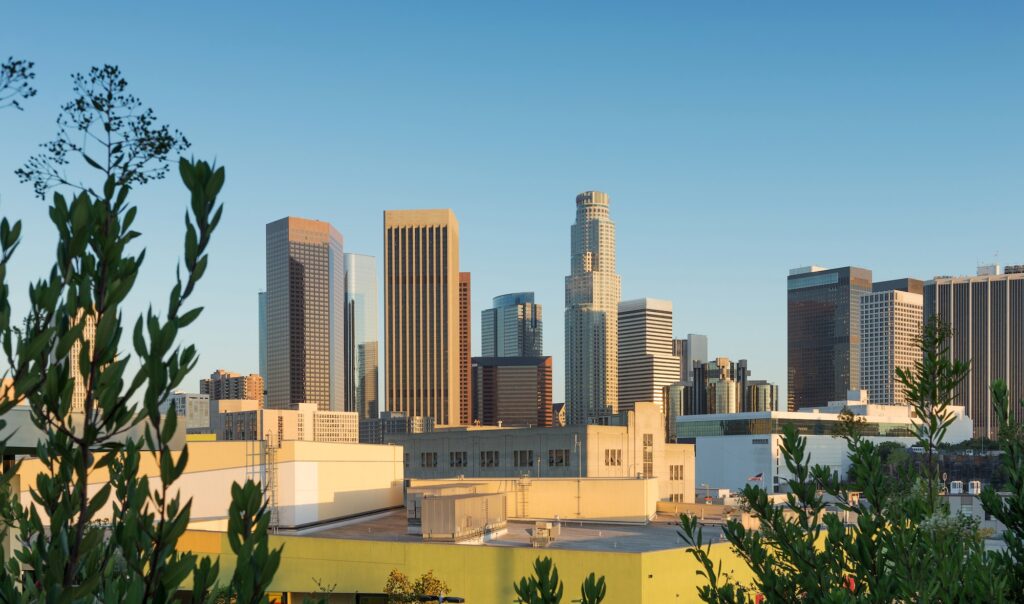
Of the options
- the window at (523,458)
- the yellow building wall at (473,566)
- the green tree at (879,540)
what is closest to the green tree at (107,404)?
the green tree at (879,540)

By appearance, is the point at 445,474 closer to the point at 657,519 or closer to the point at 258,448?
the point at 657,519

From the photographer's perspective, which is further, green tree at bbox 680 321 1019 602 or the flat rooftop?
the flat rooftop

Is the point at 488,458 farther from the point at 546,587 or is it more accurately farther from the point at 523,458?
the point at 546,587

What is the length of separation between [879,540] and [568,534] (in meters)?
50.5

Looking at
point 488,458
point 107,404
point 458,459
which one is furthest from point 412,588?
point 458,459

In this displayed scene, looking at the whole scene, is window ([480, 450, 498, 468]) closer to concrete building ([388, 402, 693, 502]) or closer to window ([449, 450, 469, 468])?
concrete building ([388, 402, 693, 502])

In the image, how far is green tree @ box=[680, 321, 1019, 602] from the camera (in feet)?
32.8

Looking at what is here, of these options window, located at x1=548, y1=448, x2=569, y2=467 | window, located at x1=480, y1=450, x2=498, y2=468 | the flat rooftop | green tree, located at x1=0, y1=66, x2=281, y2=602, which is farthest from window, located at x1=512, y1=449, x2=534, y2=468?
green tree, located at x1=0, y1=66, x2=281, y2=602

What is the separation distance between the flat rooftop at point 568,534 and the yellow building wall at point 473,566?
5.11ft

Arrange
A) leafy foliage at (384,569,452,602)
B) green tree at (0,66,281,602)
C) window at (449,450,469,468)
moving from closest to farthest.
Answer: green tree at (0,66,281,602) → leafy foliage at (384,569,452,602) → window at (449,450,469,468)

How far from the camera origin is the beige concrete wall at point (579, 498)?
235 feet

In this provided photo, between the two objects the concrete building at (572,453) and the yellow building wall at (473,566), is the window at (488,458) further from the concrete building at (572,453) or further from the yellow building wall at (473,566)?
the yellow building wall at (473,566)

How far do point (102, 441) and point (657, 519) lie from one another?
7207 centimetres

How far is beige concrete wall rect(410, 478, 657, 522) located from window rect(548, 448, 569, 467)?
36.6 meters
